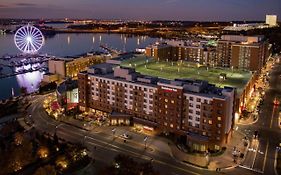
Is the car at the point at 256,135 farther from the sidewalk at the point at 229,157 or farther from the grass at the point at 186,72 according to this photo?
the grass at the point at 186,72

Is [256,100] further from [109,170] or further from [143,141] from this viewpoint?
[109,170]

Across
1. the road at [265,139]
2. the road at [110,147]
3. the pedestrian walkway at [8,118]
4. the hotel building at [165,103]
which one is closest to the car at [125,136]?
the road at [110,147]

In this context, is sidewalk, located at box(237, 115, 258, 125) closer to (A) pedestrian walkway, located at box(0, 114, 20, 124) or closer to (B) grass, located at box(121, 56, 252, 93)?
(B) grass, located at box(121, 56, 252, 93)

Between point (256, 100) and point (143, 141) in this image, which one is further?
point (256, 100)

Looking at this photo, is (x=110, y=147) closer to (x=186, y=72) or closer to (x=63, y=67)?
(x=186, y=72)

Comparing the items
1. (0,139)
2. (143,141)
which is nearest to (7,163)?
(0,139)
